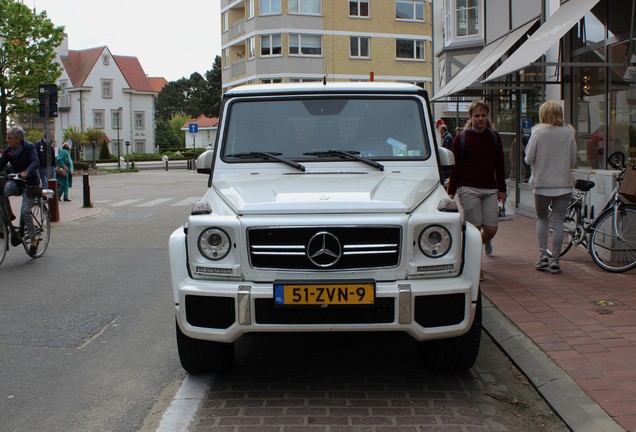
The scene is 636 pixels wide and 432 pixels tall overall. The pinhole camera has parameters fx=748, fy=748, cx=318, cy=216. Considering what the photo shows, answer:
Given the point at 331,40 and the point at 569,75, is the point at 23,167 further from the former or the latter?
the point at 331,40

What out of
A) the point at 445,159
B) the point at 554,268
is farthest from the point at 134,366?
the point at 554,268

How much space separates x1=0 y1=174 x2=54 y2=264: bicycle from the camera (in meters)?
9.95

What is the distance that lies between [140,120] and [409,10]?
4468cm

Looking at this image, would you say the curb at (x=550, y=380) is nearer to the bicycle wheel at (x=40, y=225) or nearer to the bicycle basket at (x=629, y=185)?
the bicycle basket at (x=629, y=185)

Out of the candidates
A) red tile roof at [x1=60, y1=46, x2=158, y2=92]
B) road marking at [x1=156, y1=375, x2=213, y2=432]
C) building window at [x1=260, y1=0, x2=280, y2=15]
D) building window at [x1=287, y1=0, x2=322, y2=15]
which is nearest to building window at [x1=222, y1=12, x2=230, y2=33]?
building window at [x1=260, y1=0, x2=280, y2=15]

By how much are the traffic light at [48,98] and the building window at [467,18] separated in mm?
13907

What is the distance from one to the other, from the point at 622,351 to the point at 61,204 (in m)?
18.7

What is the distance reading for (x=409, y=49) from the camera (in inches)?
2394

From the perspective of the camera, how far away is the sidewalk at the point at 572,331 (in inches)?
170

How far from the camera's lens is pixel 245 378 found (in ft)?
16.6

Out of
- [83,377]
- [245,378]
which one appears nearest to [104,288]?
[83,377]

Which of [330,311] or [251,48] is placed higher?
[251,48]

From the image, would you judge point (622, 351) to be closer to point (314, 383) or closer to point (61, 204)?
point (314, 383)

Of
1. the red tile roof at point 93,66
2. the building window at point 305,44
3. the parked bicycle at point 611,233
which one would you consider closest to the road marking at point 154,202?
the parked bicycle at point 611,233
